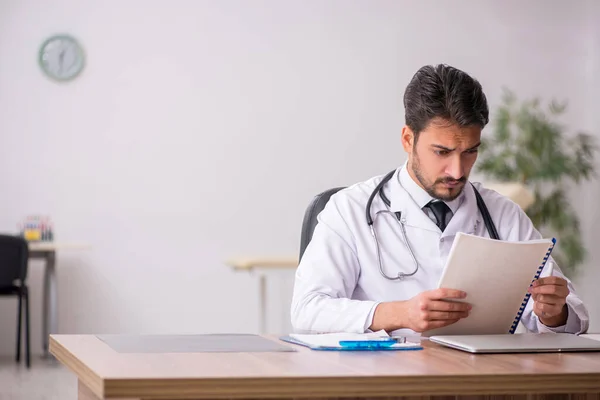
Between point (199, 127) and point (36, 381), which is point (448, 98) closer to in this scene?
point (36, 381)

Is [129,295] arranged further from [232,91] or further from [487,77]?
[487,77]

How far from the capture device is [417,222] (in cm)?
197

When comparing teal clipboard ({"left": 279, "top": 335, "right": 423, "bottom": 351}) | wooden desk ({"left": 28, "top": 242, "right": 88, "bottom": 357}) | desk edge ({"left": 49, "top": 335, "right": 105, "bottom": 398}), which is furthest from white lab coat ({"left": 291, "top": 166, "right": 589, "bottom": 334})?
wooden desk ({"left": 28, "top": 242, "right": 88, "bottom": 357})

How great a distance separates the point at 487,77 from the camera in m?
6.43

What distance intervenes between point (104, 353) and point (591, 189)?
570cm

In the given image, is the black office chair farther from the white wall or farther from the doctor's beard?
the doctor's beard

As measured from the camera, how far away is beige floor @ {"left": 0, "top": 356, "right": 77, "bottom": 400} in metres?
4.10

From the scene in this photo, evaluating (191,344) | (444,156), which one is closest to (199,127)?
(444,156)

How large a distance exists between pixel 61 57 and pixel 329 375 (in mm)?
5095

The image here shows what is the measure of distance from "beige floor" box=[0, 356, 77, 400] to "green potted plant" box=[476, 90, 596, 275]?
2.99m

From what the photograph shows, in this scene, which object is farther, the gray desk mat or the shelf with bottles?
the shelf with bottles

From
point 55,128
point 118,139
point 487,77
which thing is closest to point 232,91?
point 118,139

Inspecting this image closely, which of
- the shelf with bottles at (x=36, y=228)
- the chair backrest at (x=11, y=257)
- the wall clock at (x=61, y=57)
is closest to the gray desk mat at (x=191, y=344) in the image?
the chair backrest at (x=11, y=257)

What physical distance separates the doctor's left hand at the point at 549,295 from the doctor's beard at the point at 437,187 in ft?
1.06
